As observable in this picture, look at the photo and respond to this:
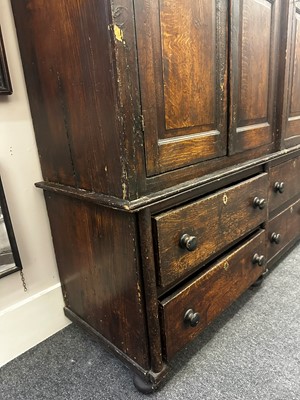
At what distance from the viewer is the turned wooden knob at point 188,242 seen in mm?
817

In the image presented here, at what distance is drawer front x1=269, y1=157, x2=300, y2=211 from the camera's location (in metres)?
1.28

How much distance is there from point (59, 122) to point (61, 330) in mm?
855

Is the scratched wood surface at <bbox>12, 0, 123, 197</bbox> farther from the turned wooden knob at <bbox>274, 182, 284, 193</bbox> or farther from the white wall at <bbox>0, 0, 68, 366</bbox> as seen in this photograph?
the turned wooden knob at <bbox>274, 182, 284, 193</bbox>

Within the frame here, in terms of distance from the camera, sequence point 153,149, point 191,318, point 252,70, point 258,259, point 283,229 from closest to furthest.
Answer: point 153,149, point 191,318, point 252,70, point 258,259, point 283,229

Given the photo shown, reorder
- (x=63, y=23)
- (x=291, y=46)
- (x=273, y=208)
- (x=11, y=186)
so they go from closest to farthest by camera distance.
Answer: (x=63, y=23)
(x=11, y=186)
(x=291, y=46)
(x=273, y=208)

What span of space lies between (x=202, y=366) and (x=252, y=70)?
1.05 meters

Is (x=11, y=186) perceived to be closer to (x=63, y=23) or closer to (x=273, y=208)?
(x=63, y=23)

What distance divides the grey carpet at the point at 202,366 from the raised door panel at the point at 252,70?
0.71 metres

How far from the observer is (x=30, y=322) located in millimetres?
1116

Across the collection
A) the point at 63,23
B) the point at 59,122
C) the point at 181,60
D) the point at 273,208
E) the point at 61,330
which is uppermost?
the point at 63,23

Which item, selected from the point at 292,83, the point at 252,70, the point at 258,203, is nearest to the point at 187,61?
the point at 252,70

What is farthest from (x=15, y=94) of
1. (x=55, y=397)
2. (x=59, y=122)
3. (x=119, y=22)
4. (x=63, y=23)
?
(x=55, y=397)

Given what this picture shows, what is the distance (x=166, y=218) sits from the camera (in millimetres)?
778

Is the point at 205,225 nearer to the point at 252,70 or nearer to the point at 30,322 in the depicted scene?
the point at 252,70
